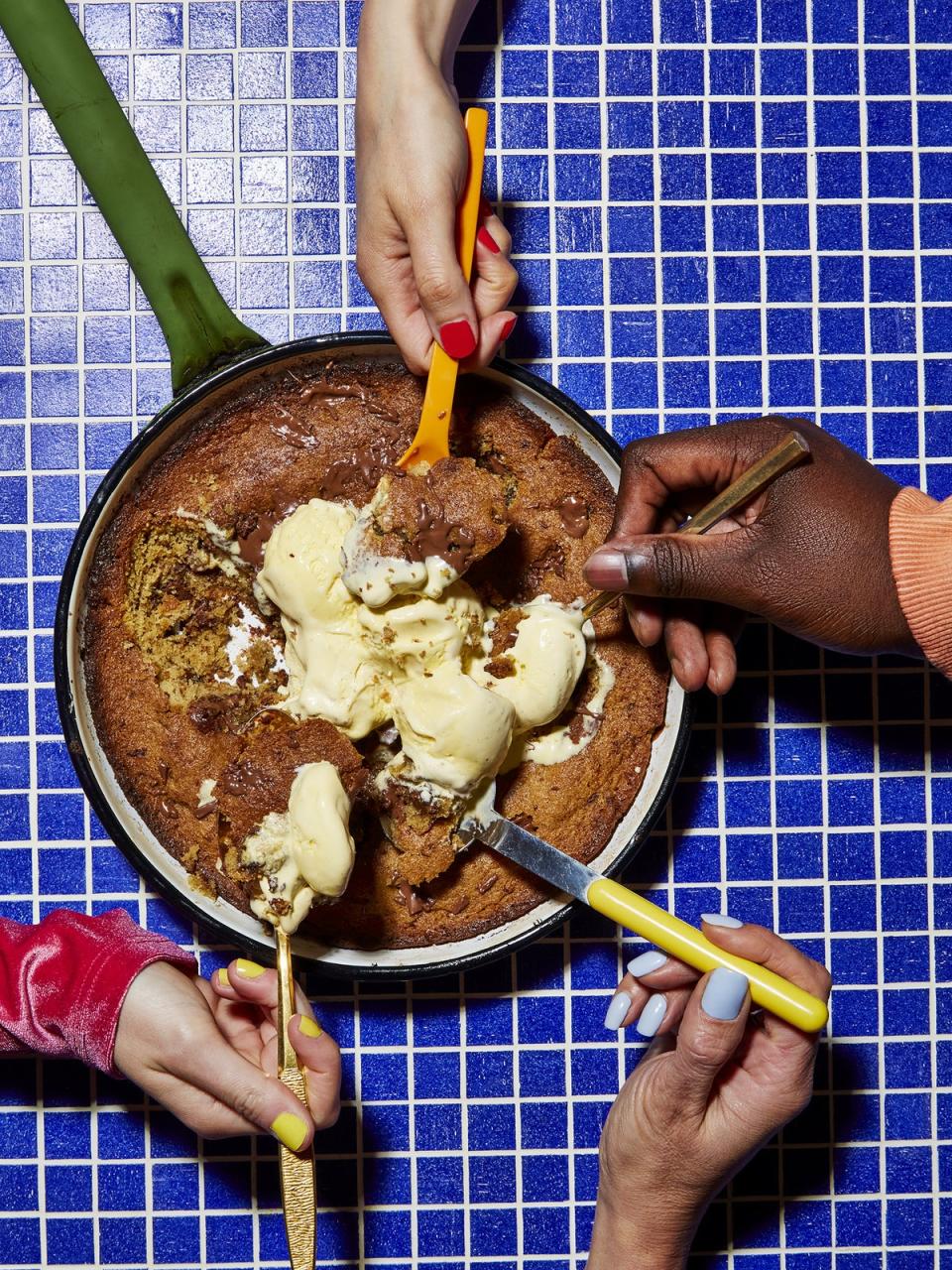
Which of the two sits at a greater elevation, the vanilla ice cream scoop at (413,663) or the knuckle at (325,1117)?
the vanilla ice cream scoop at (413,663)

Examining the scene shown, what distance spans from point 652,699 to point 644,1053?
0.47 m

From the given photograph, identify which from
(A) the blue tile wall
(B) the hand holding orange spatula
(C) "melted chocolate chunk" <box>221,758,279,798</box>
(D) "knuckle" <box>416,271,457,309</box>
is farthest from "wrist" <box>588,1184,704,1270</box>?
(D) "knuckle" <box>416,271,457,309</box>

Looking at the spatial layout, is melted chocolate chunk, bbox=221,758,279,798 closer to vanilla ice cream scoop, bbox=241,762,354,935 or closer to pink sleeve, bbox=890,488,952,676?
vanilla ice cream scoop, bbox=241,762,354,935

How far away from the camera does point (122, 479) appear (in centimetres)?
116

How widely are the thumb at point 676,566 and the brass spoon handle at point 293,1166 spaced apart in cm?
49

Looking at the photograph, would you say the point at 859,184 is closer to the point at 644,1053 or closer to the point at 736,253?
the point at 736,253

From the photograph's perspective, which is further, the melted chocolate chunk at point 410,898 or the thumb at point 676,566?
the melted chocolate chunk at point 410,898

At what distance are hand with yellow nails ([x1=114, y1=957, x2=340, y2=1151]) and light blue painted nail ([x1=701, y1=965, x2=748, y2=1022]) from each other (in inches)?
15.5

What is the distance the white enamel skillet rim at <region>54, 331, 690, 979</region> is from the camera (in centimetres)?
115

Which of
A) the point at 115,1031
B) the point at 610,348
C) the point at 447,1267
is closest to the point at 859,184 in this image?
the point at 610,348

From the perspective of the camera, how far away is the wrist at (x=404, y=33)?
114cm

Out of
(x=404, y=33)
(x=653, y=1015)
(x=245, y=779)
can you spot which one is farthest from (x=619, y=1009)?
(x=404, y=33)

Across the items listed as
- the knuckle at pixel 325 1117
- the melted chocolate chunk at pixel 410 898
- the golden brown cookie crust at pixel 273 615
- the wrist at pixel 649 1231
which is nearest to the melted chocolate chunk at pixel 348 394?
the golden brown cookie crust at pixel 273 615

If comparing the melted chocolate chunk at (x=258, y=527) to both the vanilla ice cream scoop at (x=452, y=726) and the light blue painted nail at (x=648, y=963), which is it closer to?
the vanilla ice cream scoop at (x=452, y=726)
